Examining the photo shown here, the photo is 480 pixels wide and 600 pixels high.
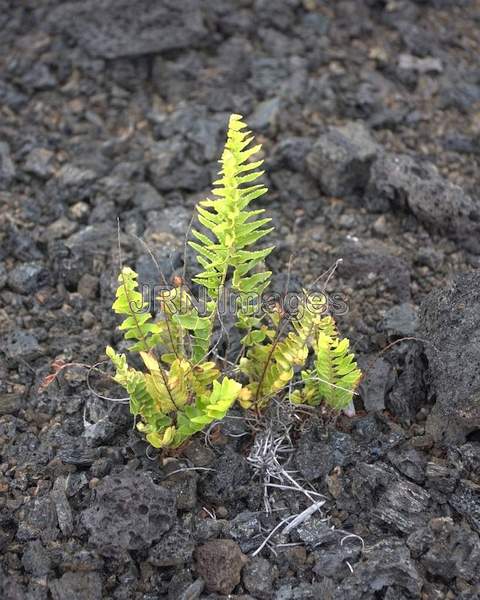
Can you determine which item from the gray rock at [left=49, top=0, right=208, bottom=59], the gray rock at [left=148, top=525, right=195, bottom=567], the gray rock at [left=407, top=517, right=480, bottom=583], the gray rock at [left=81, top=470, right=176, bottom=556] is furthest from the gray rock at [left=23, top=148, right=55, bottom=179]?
the gray rock at [left=407, top=517, right=480, bottom=583]

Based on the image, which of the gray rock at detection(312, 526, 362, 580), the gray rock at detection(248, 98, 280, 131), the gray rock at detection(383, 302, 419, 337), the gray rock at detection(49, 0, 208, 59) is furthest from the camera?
the gray rock at detection(49, 0, 208, 59)

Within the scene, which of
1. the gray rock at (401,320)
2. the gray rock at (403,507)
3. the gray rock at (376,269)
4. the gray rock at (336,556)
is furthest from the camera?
the gray rock at (376,269)

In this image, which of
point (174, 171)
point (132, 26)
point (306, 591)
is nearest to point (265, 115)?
point (174, 171)

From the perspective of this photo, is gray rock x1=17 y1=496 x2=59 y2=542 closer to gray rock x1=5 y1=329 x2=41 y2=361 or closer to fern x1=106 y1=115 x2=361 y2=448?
fern x1=106 y1=115 x2=361 y2=448

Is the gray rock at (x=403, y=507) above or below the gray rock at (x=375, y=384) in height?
below

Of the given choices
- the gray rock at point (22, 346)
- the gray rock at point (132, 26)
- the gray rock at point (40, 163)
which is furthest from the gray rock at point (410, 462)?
the gray rock at point (132, 26)

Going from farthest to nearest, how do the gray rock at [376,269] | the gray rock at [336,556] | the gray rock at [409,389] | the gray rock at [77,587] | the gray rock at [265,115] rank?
the gray rock at [265,115], the gray rock at [376,269], the gray rock at [409,389], the gray rock at [336,556], the gray rock at [77,587]

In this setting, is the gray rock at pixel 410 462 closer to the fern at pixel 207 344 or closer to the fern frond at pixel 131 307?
the fern at pixel 207 344
